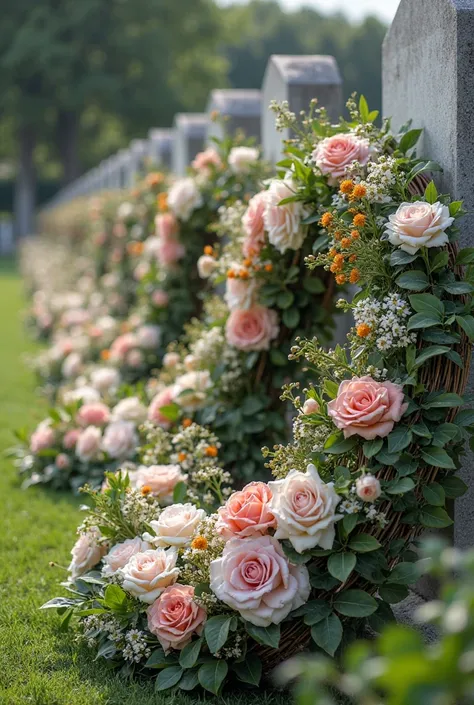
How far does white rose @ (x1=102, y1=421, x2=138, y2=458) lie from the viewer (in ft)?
15.2

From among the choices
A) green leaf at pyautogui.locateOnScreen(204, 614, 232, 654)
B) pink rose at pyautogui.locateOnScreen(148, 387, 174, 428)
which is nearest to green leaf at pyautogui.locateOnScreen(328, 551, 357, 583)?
green leaf at pyautogui.locateOnScreen(204, 614, 232, 654)

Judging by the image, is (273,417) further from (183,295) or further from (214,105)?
(214,105)

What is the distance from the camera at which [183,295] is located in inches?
231

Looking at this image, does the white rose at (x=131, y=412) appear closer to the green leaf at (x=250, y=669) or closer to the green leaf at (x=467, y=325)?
the green leaf at (x=250, y=669)

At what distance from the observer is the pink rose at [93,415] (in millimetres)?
5055

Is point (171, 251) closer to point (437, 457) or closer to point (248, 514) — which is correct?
point (248, 514)

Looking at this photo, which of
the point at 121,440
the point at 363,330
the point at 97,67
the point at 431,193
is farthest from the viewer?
the point at 97,67

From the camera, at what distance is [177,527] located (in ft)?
9.39

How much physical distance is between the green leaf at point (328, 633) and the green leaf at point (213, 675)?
0.26 metres

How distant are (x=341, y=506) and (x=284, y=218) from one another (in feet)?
4.27

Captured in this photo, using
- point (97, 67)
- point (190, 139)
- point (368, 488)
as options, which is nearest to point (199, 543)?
point (368, 488)

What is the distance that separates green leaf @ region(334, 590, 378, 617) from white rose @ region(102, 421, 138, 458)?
7.24 ft

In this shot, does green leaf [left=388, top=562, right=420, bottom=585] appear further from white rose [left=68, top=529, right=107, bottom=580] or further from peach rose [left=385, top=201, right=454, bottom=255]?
white rose [left=68, top=529, right=107, bottom=580]

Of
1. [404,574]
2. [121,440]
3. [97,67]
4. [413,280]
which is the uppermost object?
[413,280]
